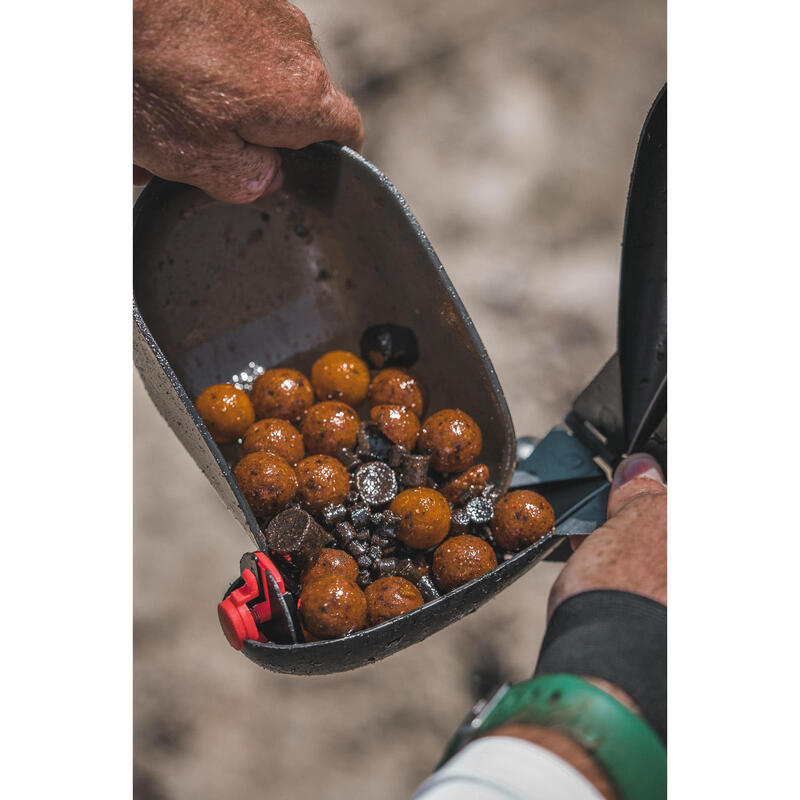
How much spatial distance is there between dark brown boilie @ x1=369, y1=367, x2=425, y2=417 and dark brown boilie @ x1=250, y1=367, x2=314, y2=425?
116 millimetres

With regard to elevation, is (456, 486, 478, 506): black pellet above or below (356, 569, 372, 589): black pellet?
above

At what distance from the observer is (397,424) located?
1.17 metres

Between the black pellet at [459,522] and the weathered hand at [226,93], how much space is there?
0.59 metres

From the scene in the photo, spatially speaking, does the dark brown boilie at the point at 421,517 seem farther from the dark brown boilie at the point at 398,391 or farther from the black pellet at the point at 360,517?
the dark brown boilie at the point at 398,391

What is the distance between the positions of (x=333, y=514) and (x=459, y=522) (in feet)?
0.64

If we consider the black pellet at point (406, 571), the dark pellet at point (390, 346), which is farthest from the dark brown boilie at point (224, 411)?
the black pellet at point (406, 571)

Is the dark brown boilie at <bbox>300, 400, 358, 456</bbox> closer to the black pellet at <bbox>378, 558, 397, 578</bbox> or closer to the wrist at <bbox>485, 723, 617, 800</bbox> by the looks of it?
the black pellet at <bbox>378, 558, 397, 578</bbox>

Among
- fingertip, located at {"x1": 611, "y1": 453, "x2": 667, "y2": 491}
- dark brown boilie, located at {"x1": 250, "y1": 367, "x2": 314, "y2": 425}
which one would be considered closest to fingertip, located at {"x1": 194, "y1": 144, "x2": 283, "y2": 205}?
dark brown boilie, located at {"x1": 250, "y1": 367, "x2": 314, "y2": 425}

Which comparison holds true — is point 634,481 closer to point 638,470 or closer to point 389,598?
point 638,470

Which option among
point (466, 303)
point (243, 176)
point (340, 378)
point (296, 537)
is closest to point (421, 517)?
point (296, 537)

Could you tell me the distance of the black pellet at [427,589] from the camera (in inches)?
40.2

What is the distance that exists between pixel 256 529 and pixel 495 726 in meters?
0.42

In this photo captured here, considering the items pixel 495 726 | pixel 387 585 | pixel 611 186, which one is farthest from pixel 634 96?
pixel 495 726

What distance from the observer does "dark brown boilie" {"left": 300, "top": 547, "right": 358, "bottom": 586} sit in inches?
39.5
